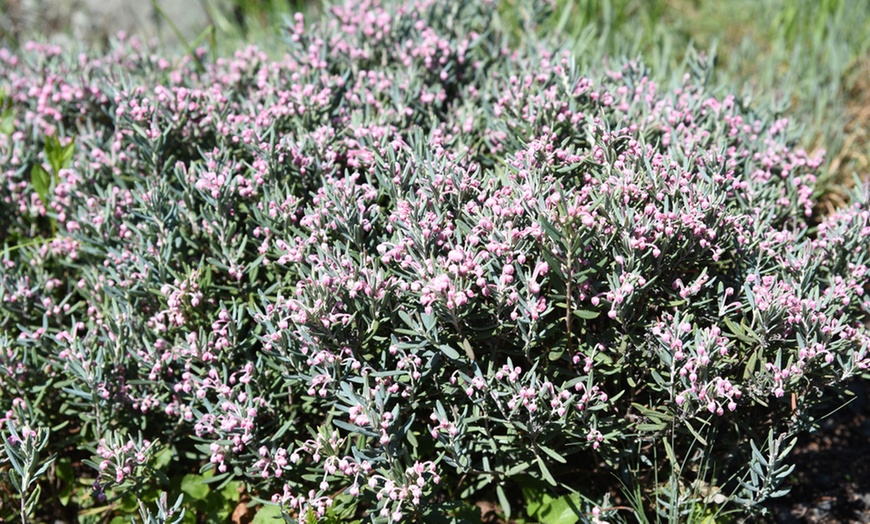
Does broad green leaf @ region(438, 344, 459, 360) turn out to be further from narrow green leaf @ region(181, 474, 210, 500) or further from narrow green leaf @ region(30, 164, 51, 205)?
narrow green leaf @ region(30, 164, 51, 205)

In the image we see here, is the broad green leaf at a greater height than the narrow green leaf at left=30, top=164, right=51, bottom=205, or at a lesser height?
lesser

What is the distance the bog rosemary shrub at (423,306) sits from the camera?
8.78 ft

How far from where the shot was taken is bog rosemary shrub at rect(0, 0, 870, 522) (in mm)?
2676

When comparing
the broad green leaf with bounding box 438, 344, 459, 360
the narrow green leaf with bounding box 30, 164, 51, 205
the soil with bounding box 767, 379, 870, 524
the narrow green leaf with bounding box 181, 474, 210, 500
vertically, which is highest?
the narrow green leaf with bounding box 30, 164, 51, 205

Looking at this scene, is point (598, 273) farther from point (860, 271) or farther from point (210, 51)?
point (210, 51)

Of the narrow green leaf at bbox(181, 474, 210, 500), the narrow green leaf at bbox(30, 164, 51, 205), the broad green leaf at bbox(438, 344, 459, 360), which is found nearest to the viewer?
the broad green leaf at bbox(438, 344, 459, 360)

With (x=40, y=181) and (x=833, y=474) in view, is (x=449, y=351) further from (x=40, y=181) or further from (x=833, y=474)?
(x=40, y=181)

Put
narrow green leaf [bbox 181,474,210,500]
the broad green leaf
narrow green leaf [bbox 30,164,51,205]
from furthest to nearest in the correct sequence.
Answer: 1. narrow green leaf [bbox 30,164,51,205]
2. narrow green leaf [bbox 181,474,210,500]
3. the broad green leaf

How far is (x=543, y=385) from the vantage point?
2617 millimetres

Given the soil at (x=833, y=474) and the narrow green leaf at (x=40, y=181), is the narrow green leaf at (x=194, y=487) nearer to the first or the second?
the narrow green leaf at (x=40, y=181)

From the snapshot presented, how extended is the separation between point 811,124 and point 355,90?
307 centimetres

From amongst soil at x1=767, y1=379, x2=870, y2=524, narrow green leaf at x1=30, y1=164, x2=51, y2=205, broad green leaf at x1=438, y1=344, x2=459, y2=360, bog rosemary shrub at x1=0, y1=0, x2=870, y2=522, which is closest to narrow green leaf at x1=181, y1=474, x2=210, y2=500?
bog rosemary shrub at x1=0, y1=0, x2=870, y2=522

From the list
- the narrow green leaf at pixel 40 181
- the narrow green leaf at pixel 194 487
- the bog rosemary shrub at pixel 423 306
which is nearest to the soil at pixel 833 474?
the bog rosemary shrub at pixel 423 306

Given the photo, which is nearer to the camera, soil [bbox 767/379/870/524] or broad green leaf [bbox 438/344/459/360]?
broad green leaf [bbox 438/344/459/360]
